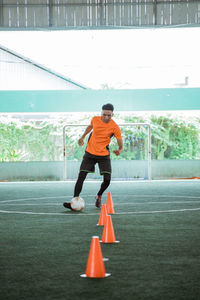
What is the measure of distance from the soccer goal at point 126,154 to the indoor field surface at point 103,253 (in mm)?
10390

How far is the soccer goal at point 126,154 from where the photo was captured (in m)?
19.5

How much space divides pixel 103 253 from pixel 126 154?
14809mm

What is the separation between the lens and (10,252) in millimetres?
5105

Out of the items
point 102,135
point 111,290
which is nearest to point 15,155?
point 102,135

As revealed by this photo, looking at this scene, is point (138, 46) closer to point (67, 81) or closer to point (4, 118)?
point (67, 81)

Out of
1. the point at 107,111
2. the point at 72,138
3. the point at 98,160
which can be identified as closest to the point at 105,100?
the point at 72,138

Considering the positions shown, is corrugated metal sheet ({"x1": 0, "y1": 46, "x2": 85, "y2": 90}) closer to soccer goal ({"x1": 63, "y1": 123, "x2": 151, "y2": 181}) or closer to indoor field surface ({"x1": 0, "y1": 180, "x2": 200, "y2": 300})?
soccer goal ({"x1": 63, "y1": 123, "x2": 151, "y2": 181})

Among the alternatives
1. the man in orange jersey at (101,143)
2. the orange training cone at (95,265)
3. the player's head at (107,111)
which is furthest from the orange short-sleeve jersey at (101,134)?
the orange training cone at (95,265)

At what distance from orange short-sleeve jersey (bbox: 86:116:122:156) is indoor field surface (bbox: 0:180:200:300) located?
3.31 ft

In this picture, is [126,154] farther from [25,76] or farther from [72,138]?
[25,76]

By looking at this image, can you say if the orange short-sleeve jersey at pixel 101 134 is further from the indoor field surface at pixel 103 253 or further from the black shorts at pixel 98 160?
the indoor field surface at pixel 103 253

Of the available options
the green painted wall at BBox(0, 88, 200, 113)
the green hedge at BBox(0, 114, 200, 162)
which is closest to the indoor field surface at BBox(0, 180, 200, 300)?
the green hedge at BBox(0, 114, 200, 162)

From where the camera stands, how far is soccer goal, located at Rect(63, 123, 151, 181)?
19.5 meters

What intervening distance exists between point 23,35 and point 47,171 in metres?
5.03
